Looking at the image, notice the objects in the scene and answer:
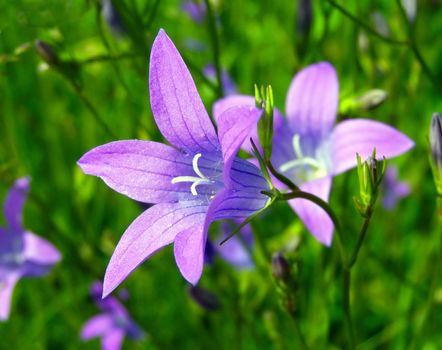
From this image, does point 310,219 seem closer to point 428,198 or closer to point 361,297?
point 361,297

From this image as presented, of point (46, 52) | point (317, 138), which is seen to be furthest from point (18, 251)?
point (317, 138)

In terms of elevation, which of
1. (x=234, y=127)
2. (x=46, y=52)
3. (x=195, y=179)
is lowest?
(x=195, y=179)

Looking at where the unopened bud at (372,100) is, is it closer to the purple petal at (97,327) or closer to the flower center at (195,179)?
the flower center at (195,179)

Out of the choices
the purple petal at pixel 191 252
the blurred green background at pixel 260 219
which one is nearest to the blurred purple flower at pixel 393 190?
the blurred green background at pixel 260 219

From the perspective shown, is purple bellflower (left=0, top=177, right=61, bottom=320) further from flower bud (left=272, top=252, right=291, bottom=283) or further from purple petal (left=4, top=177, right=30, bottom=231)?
flower bud (left=272, top=252, right=291, bottom=283)

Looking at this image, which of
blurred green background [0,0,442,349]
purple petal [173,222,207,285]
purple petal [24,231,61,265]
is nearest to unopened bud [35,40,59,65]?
blurred green background [0,0,442,349]

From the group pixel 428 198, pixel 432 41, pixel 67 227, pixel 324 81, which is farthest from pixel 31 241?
pixel 432 41

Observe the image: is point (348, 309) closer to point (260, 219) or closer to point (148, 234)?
point (148, 234)
